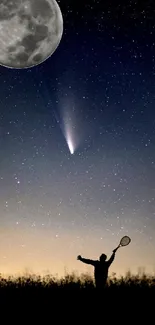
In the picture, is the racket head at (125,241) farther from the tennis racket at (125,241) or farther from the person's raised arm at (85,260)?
the person's raised arm at (85,260)

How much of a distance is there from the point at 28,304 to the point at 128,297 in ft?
8.02

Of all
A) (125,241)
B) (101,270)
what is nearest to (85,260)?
(101,270)

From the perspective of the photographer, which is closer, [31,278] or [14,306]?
[14,306]

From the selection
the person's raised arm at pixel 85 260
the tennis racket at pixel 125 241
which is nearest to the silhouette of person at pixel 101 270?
the person's raised arm at pixel 85 260

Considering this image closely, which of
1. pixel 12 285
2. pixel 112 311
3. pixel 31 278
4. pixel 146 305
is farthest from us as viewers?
pixel 31 278

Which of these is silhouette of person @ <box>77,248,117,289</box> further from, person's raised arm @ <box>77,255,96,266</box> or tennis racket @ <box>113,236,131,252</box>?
tennis racket @ <box>113,236,131,252</box>

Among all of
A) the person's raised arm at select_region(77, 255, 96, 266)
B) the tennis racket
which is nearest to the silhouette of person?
the person's raised arm at select_region(77, 255, 96, 266)

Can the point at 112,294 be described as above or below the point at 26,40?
below

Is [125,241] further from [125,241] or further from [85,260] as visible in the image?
[85,260]

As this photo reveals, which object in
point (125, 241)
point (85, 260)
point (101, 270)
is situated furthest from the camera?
point (125, 241)

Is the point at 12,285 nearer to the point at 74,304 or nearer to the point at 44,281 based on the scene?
the point at 44,281

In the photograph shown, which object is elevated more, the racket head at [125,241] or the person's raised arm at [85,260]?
the racket head at [125,241]

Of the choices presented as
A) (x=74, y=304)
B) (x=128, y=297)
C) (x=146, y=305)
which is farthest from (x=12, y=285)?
(x=146, y=305)

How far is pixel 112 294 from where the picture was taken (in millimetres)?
8555
